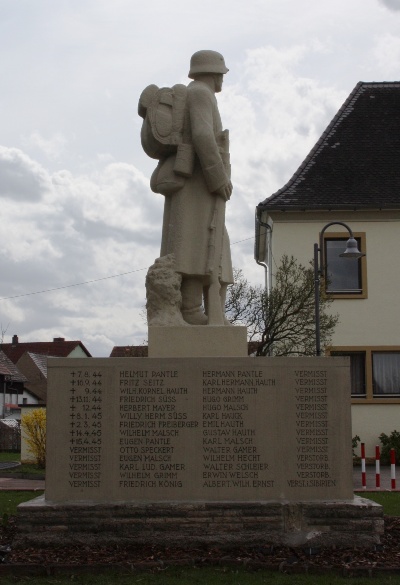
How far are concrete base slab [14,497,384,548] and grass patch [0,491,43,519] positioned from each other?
3.36m

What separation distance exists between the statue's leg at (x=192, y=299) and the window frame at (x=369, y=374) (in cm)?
1746

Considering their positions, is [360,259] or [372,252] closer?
[372,252]

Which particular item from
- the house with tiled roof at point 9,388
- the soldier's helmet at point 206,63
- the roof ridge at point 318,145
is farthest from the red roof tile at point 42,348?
the soldier's helmet at point 206,63

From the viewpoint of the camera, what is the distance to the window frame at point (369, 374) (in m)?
26.6

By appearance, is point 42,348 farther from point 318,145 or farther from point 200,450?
point 200,450

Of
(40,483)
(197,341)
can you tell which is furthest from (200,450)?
(40,483)

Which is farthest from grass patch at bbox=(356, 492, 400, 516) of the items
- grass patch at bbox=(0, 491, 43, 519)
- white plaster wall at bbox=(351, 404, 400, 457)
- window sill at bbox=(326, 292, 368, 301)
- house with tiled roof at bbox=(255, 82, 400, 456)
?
window sill at bbox=(326, 292, 368, 301)

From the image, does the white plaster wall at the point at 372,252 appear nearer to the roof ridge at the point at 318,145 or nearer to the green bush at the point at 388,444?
the roof ridge at the point at 318,145

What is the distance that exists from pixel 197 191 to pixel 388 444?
59.0ft

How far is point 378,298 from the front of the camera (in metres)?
27.5

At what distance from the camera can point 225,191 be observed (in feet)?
30.2

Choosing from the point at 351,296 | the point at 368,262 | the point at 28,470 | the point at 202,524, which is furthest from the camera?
the point at 368,262

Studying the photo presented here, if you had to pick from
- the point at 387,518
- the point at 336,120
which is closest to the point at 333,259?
the point at 336,120

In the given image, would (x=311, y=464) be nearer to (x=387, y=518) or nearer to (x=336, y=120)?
(x=387, y=518)
